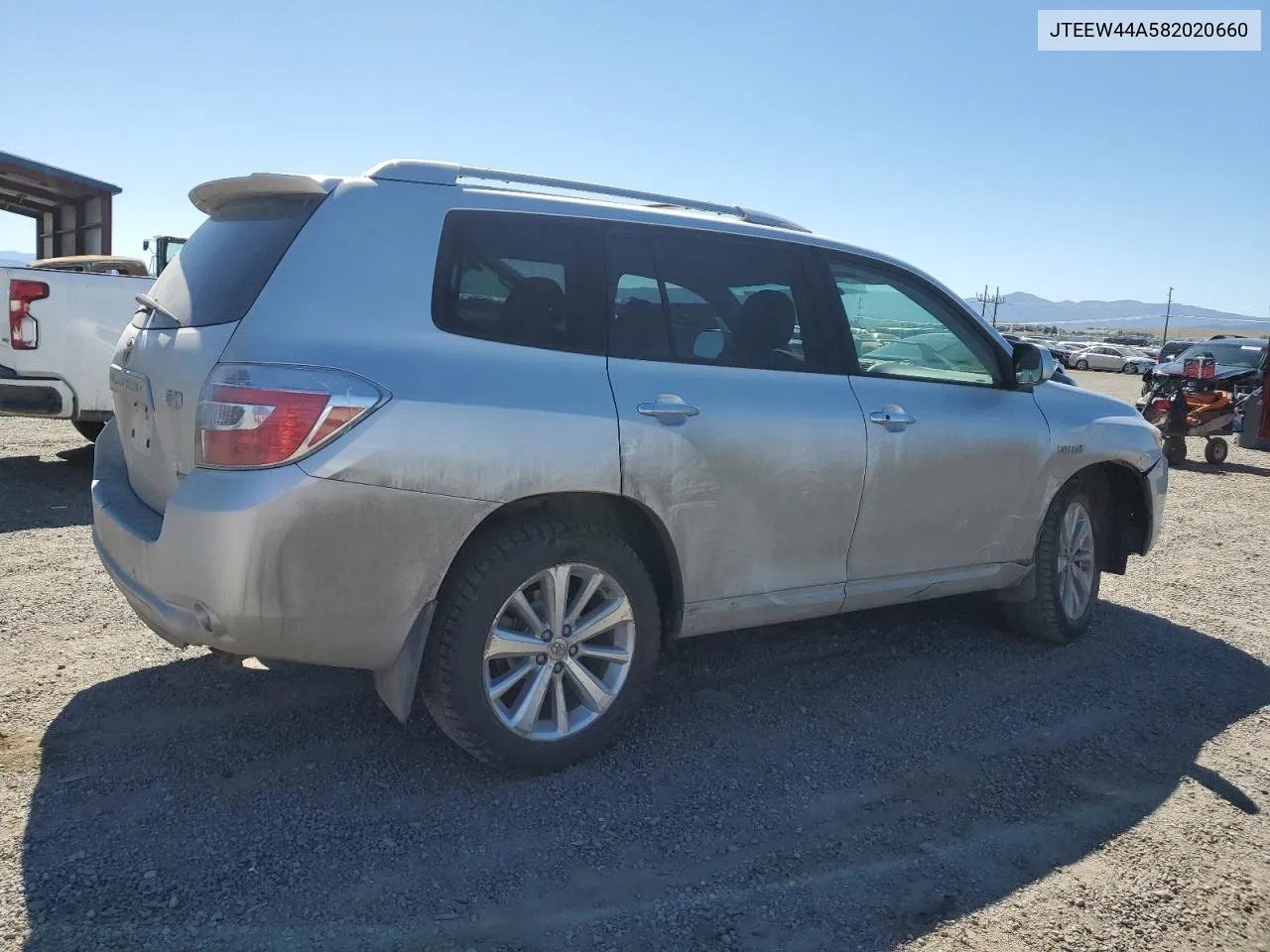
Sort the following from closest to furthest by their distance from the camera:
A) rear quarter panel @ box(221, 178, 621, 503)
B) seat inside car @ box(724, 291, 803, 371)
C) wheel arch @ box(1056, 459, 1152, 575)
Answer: rear quarter panel @ box(221, 178, 621, 503) → seat inside car @ box(724, 291, 803, 371) → wheel arch @ box(1056, 459, 1152, 575)

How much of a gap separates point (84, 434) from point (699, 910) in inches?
349

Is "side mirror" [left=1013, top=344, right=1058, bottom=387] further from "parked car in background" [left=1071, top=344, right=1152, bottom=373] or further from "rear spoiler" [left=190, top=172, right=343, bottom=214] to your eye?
"parked car in background" [left=1071, top=344, right=1152, bottom=373]

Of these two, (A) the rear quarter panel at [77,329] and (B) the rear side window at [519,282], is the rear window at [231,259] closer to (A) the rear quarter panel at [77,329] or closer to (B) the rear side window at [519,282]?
(B) the rear side window at [519,282]

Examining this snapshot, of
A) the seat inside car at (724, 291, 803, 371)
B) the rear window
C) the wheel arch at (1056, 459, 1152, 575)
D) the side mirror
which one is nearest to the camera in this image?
the rear window

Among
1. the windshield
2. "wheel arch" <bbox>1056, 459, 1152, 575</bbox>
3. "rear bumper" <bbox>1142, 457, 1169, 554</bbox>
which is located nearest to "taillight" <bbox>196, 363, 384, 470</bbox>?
"wheel arch" <bbox>1056, 459, 1152, 575</bbox>

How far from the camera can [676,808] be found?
3420 millimetres

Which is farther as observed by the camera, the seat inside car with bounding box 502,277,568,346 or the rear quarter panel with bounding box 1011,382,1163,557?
the rear quarter panel with bounding box 1011,382,1163,557

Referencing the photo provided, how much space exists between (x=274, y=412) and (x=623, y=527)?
4.31 feet

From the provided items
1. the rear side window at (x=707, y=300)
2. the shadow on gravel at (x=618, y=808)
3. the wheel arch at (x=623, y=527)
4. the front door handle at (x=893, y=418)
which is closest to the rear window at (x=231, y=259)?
the wheel arch at (x=623, y=527)

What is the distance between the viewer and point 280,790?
11.1 feet

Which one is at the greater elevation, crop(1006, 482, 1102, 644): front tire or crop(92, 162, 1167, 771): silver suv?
crop(92, 162, 1167, 771): silver suv

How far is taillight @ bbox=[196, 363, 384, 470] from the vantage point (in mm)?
2979

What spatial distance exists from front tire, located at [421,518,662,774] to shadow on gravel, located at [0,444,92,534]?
463 cm

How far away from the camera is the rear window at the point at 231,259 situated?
3.27 m
